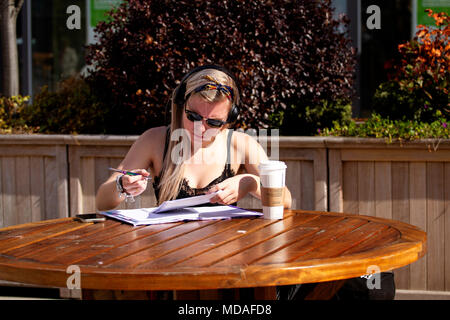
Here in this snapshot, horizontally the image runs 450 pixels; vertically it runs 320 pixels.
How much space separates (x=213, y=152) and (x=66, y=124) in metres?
2.46

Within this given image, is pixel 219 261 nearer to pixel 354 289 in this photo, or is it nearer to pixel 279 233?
pixel 279 233

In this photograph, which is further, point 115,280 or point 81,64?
point 81,64

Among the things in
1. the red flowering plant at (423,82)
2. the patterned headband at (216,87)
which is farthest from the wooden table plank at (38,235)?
the red flowering plant at (423,82)

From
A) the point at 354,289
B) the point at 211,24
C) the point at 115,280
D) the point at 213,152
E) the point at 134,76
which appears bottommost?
the point at 354,289

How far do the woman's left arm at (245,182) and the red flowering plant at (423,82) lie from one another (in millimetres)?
2000

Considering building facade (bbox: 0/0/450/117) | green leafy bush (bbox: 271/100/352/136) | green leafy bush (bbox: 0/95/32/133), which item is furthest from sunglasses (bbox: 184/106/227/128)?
building facade (bbox: 0/0/450/117)

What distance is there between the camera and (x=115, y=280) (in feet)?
5.85

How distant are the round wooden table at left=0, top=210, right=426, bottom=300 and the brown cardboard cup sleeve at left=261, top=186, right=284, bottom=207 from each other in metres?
0.08

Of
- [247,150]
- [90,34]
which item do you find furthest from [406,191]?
[90,34]

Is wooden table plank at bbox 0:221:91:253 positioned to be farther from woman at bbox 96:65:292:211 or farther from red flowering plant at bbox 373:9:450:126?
red flowering plant at bbox 373:9:450:126

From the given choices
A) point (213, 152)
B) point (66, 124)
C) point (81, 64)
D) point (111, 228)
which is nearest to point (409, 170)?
point (213, 152)

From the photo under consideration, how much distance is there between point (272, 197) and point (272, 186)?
0.29ft

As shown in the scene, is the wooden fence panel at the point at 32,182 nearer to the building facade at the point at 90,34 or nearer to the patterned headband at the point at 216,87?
the building facade at the point at 90,34

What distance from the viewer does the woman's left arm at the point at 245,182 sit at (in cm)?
272
